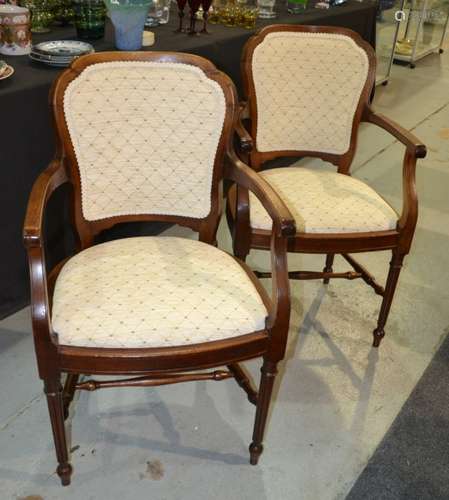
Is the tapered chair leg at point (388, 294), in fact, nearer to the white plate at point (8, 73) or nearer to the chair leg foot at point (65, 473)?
the chair leg foot at point (65, 473)

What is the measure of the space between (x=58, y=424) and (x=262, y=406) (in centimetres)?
47

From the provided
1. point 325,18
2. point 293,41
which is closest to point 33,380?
point 293,41

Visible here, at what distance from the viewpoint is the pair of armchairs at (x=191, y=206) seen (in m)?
1.16

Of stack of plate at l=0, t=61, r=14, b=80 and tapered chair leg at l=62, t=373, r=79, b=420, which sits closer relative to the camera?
tapered chair leg at l=62, t=373, r=79, b=420

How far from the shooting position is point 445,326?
2.03m

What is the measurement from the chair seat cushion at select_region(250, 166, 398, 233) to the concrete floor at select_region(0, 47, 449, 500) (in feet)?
1.53

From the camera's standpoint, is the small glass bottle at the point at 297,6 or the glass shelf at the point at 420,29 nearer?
the small glass bottle at the point at 297,6

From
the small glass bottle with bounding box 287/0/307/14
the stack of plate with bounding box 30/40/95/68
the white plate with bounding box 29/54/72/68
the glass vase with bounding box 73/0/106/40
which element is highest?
the glass vase with bounding box 73/0/106/40

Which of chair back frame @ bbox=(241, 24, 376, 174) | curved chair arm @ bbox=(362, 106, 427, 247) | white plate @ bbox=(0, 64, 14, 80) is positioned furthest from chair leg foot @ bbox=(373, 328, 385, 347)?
white plate @ bbox=(0, 64, 14, 80)

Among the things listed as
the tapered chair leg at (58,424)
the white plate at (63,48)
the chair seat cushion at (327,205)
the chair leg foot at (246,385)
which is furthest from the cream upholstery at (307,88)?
the tapered chair leg at (58,424)

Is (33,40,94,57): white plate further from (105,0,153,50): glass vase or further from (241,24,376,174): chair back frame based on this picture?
(241,24,376,174): chair back frame

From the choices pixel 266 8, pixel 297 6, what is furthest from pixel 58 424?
pixel 297 6

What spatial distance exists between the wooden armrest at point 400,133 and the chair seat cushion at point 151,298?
Result: 2.18 ft

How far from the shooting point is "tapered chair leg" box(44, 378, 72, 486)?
1186mm
